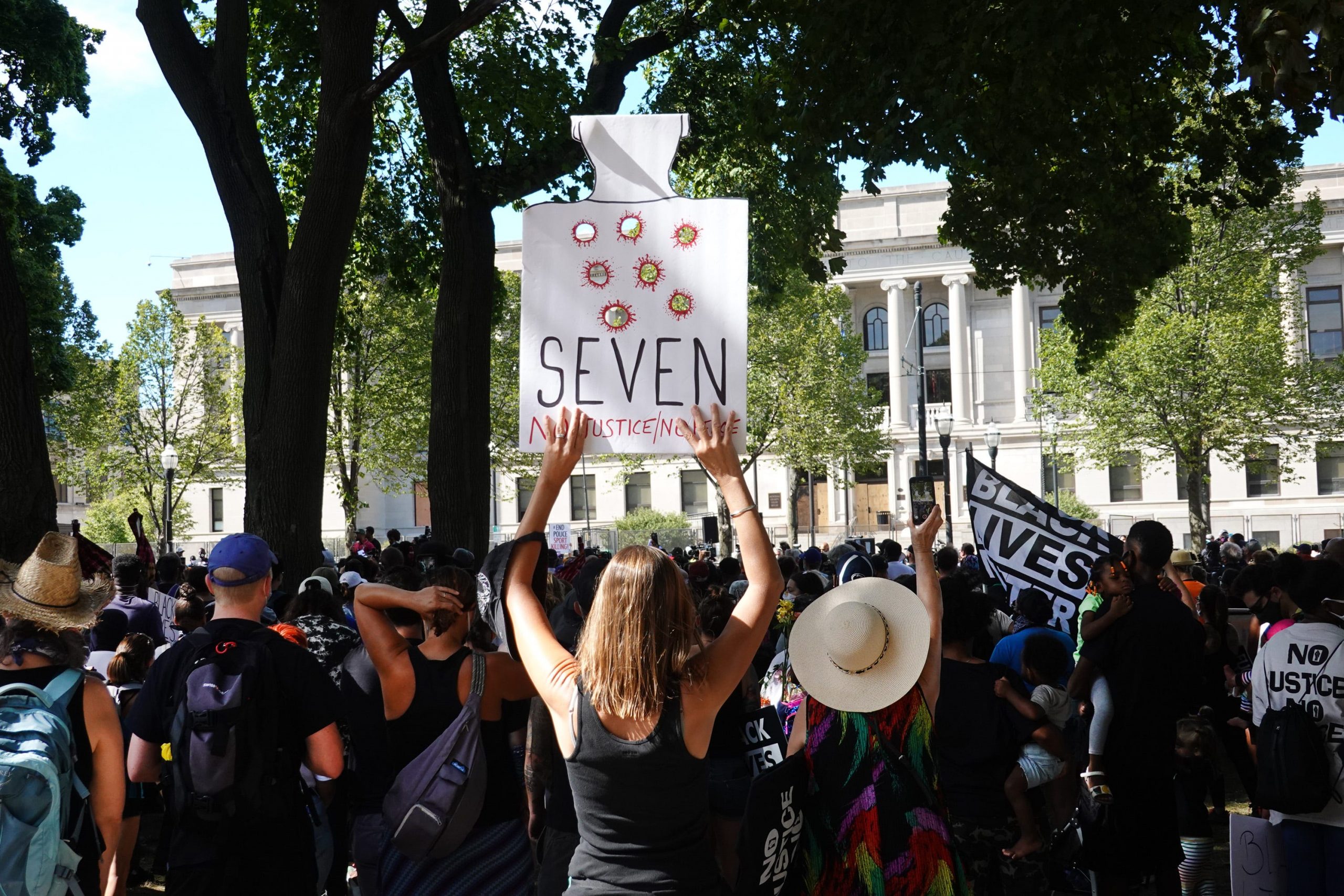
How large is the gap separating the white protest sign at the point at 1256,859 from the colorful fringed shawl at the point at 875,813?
7.39 ft

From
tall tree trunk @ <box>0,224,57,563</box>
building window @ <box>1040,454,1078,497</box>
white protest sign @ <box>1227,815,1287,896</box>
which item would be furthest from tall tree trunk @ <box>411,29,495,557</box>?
building window @ <box>1040,454,1078,497</box>

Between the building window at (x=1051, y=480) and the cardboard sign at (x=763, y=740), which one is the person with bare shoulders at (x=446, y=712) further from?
the building window at (x=1051, y=480)

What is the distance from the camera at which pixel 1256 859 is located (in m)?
5.38

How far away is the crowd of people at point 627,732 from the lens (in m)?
3.05

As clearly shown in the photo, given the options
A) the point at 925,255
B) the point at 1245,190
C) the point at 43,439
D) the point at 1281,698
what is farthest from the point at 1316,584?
the point at 925,255

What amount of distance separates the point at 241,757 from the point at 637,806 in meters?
1.54

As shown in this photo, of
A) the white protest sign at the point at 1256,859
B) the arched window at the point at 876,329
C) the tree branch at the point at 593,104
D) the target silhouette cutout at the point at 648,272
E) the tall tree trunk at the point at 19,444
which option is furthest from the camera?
the arched window at the point at 876,329

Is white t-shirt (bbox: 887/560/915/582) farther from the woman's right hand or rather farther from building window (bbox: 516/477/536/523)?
building window (bbox: 516/477/536/523)

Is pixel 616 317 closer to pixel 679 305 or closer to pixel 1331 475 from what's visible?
pixel 679 305

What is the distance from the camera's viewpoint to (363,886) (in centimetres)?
448

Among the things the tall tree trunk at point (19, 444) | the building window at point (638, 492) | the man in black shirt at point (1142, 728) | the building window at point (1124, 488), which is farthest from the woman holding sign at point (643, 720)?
the building window at point (638, 492)

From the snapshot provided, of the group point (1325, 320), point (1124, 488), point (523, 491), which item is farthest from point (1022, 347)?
point (523, 491)

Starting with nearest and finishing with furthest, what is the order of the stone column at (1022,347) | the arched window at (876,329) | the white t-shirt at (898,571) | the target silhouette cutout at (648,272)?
1. the target silhouette cutout at (648,272)
2. the white t-shirt at (898,571)
3. the stone column at (1022,347)
4. the arched window at (876,329)

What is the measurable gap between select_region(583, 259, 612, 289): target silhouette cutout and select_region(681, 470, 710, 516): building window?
5998 centimetres
